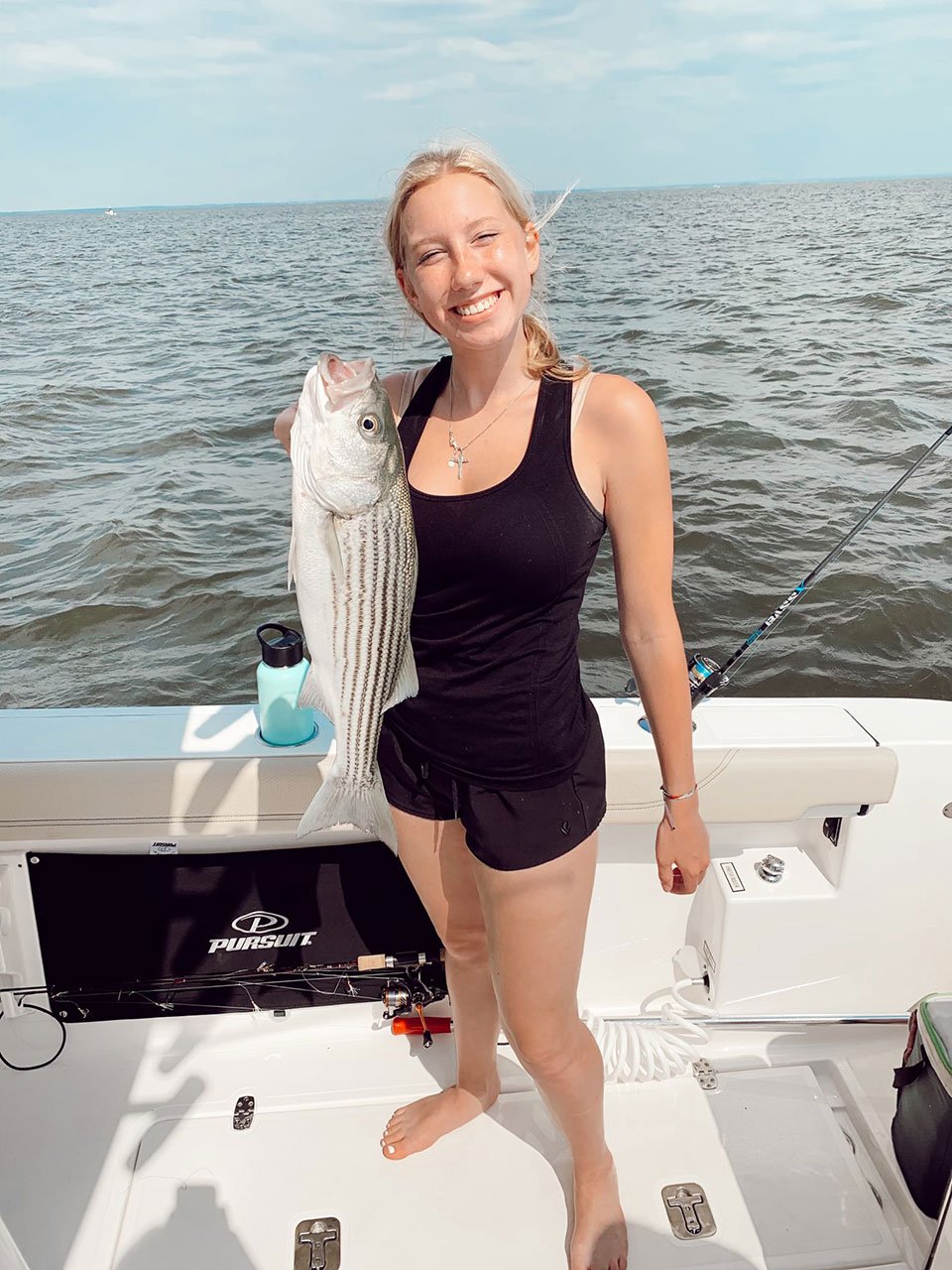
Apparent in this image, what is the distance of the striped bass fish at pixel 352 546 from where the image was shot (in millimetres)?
1474

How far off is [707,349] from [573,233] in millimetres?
26845

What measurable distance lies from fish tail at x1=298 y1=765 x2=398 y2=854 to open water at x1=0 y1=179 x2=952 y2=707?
2.95 feet

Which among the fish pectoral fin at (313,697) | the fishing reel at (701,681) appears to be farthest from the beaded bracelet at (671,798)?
the fish pectoral fin at (313,697)

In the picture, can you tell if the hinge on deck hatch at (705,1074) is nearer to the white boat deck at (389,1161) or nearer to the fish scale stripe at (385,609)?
the white boat deck at (389,1161)

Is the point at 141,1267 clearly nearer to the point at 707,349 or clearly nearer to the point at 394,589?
the point at 394,589

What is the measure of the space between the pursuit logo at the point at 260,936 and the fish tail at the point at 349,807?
0.86 m

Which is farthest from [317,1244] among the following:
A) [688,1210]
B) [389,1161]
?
[688,1210]

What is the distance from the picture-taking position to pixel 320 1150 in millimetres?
2463

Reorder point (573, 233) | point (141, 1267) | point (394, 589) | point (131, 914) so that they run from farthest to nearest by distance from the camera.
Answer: point (573, 233)
point (131, 914)
point (141, 1267)
point (394, 589)

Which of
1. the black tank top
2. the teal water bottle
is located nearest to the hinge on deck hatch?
the black tank top

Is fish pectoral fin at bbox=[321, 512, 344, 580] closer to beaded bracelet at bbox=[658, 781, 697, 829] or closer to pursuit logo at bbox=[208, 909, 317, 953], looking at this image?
beaded bracelet at bbox=[658, 781, 697, 829]

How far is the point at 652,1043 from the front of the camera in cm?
267

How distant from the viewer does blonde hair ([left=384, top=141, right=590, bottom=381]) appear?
163cm

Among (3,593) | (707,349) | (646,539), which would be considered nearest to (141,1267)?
(646,539)
